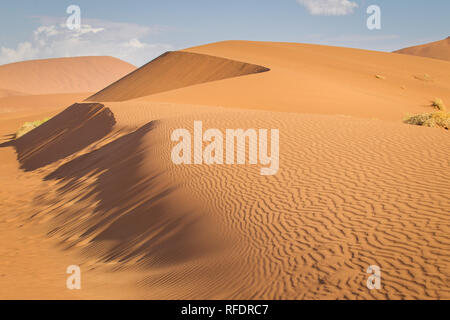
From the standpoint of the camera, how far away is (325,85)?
26.2 meters

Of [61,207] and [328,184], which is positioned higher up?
[328,184]

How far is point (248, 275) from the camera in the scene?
519cm

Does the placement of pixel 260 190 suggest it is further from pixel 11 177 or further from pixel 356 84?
pixel 356 84

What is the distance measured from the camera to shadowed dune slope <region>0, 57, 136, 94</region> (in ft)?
430

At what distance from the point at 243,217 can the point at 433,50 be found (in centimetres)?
13280

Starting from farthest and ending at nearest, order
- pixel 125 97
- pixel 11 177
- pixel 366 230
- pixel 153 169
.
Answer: pixel 125 97, pixel 11 177, pixel 153 169, pixel 366 230

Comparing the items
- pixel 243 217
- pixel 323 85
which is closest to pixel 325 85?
pixel 323 85

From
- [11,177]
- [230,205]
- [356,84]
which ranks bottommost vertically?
[11,177]

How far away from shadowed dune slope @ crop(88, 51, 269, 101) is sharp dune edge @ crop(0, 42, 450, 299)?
70.7 ft

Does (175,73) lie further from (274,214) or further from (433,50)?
(433,50)

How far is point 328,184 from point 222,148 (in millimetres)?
3453
